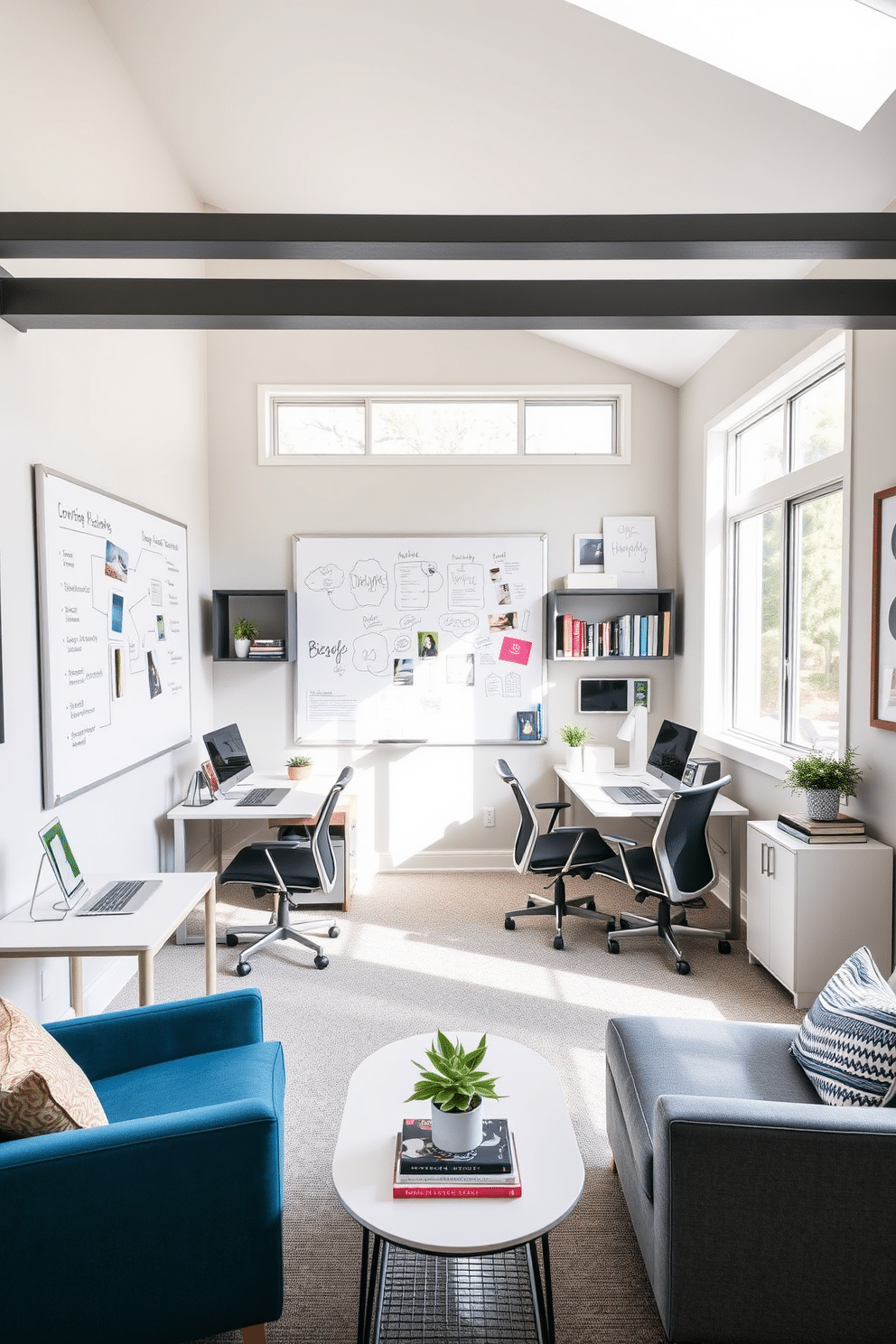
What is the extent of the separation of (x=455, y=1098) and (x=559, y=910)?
2520 millimetres

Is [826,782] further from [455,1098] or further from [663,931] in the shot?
[455,1098]

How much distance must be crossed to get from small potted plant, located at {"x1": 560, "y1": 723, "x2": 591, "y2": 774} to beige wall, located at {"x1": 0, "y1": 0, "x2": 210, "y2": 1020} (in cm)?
223

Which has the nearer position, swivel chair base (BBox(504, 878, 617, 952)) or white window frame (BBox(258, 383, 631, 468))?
swivel chair base (BBox(504, 878, 617, 952))

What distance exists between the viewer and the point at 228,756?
14.7ft

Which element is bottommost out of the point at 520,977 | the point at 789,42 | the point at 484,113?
the point at 520,977

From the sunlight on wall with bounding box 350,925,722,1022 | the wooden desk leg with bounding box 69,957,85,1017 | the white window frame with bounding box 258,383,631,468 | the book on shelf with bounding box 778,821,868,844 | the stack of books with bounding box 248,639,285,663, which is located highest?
the white window frame with bounding box 258,383,631,468

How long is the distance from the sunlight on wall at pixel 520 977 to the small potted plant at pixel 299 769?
3.35ft

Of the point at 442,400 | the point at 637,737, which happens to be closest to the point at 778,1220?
the point at 637,737

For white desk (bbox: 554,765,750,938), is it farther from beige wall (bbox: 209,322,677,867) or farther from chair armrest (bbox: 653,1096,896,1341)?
chair armrest (bbox: 653,1096,896,1341)

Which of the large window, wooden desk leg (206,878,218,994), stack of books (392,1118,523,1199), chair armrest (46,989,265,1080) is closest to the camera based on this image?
stack of books (392,1118,523,1199)

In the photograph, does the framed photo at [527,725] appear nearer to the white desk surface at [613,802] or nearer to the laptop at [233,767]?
the white desk surface at [613,802]

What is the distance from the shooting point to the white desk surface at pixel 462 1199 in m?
1.39

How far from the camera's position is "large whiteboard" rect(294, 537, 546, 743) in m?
4.94

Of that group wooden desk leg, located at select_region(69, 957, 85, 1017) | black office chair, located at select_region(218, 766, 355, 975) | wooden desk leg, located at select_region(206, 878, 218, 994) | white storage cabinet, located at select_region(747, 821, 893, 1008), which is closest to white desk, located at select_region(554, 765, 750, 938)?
white storage cabinet, located at select_region(747, 821, 893, 1008)
